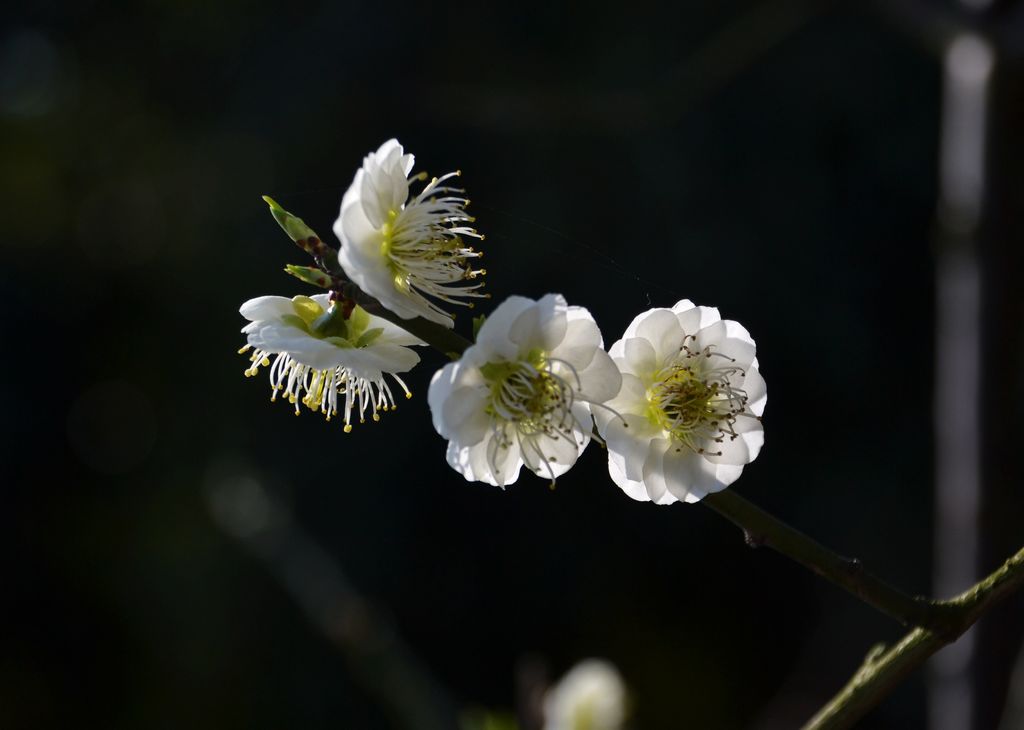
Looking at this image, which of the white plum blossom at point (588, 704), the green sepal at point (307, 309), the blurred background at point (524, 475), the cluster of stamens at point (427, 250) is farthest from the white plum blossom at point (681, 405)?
the blurred background at point (524, 475)

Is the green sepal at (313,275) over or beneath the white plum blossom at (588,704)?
over

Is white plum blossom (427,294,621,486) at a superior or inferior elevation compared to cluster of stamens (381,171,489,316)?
inferior

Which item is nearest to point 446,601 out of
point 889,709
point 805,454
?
point 805,454

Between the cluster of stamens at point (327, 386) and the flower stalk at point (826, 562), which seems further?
the cluster of stamens at point (327, 386)

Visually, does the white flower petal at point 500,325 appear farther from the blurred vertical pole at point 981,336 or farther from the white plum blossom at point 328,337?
the blurred vertical pole at point 981,336

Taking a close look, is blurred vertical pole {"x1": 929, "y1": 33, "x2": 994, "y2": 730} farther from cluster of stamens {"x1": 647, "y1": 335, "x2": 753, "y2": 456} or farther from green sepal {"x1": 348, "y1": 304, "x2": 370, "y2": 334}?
green sepal {"x1": 348, "y1": 304, "x2": 370, "y2": 334}

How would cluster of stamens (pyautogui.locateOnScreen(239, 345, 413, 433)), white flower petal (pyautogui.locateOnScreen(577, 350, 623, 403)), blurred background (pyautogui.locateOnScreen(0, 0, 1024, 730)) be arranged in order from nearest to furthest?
white flower petal (pyautogui.locateOnScreen(577, 350, 623, 403))
cluster of stamens (pyautogui.locateOnScreen(239, 345, 413, 433))
blurred background (pyautogui.locateOnScreen(0, 0, 1024, 730))

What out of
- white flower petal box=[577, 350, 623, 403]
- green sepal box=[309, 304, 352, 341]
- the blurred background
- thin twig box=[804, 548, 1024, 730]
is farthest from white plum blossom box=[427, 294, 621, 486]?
the blurred background
